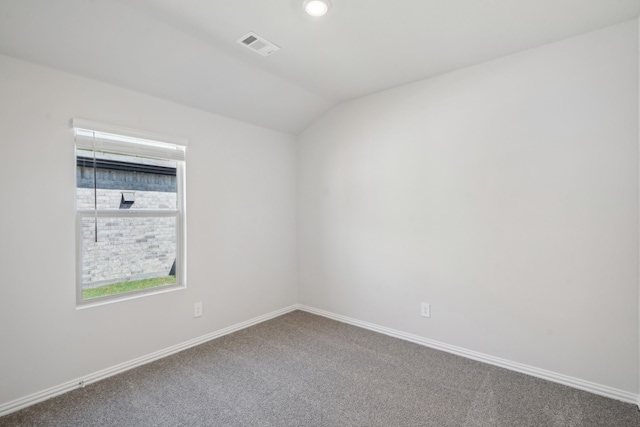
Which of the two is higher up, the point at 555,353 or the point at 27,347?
the point at 27,347

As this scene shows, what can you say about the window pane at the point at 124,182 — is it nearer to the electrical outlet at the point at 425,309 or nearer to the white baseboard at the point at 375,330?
the white baseboard at the point at 375,330

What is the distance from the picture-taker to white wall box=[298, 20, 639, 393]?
2.14m

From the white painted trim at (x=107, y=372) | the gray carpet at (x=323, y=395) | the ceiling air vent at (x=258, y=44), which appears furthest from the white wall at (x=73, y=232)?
the ceiling air vent at (x=258, y=44)

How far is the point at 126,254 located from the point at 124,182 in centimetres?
60

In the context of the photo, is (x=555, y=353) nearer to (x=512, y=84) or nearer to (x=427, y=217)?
(x=427, y=217)

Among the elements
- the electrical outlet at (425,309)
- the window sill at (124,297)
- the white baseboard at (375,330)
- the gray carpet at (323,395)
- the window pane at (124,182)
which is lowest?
the gray carpet at (323,395)

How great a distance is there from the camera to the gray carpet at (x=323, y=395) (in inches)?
76.2

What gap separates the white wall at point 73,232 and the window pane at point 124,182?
0.39 ft

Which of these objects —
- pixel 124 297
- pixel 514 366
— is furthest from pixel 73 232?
pixel 514 366

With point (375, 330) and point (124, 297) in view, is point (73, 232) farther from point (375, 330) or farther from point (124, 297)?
point (375, 330)

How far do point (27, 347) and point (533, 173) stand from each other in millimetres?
3783

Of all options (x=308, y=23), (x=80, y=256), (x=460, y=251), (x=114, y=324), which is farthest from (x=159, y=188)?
(x=460, y=251)

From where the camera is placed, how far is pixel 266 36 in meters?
2.29

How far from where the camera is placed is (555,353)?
2350 mm
